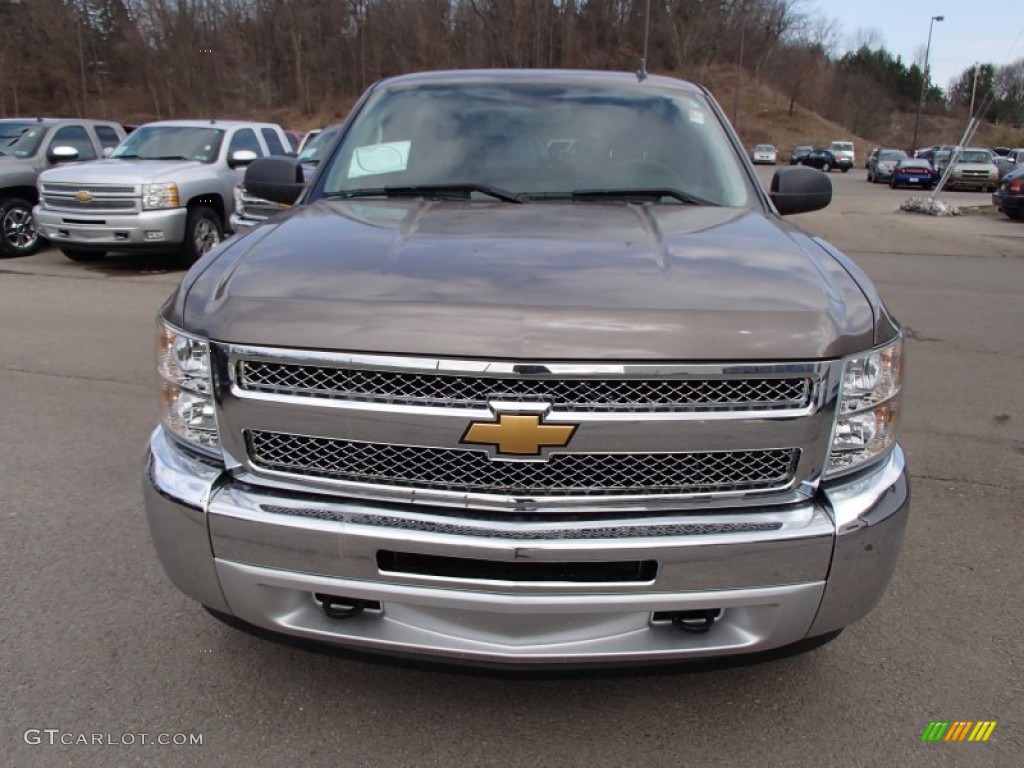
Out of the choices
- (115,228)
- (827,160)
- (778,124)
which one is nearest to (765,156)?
(827,160)

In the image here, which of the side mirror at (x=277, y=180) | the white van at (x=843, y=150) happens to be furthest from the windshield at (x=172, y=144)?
the white van at (x=843, y=150)

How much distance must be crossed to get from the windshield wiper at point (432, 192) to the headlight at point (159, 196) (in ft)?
26.2

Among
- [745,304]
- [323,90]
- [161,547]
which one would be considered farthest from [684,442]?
[323,90]

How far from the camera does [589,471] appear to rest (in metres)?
2.01

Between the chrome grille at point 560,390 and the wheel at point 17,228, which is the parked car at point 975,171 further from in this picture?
the chrome grille at point 560,390

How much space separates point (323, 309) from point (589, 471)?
0.77 metres

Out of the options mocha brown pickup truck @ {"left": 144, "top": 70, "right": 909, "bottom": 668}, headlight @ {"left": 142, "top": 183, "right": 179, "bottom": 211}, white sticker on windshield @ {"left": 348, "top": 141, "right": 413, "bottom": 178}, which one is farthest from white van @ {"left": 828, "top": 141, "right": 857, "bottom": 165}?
mocha brown pickup truck @ {"left": 144, "top": 70, "right": 909, "bottom": 668}

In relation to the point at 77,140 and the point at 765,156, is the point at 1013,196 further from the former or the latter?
the point at 765,156

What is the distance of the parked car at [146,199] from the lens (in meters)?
10.1

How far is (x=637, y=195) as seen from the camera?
3.16 meters

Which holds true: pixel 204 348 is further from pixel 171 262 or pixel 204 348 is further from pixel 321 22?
pixel 321 22

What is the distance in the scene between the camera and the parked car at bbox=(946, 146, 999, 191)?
32.5 metres

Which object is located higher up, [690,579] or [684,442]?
[684,442]

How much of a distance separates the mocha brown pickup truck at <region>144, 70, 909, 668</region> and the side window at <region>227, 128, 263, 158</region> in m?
10.6
